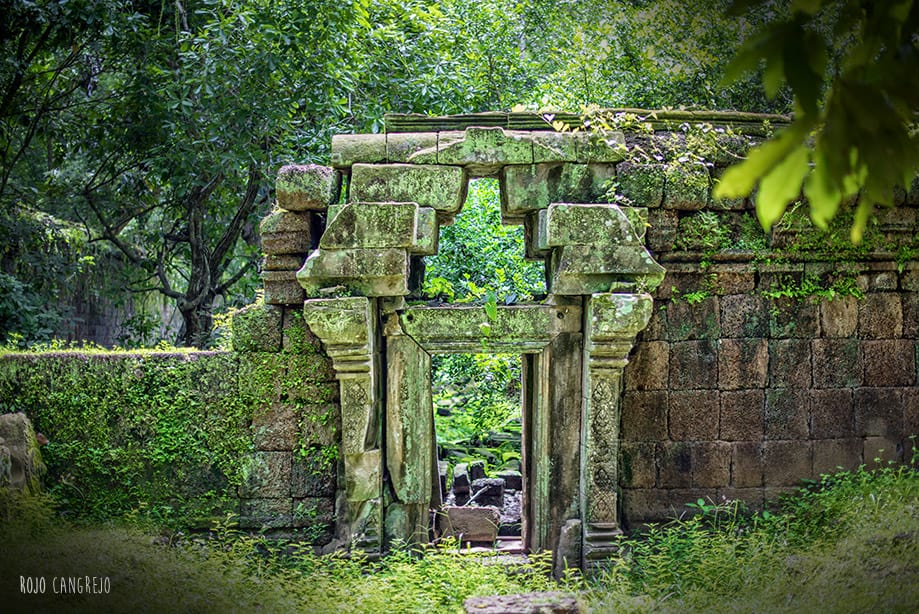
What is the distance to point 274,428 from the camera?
247 inches

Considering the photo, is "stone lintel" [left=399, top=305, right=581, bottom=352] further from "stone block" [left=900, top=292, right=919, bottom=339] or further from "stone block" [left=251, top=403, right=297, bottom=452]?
"stone block" [left=900, top=292, right=919, bottom=339]

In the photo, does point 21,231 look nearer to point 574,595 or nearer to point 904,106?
point 574,595

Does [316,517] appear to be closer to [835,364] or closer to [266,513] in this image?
[266,513]

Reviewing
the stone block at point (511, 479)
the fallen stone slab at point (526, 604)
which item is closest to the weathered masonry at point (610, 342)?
the fallen stone slab at point (526, 604)

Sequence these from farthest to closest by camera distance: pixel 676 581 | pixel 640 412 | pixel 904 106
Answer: pixel 640 412 < pixel 676 581 < pixel 904 106

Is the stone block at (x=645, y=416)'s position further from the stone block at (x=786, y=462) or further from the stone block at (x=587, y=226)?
the stone block at (x=587, y=226)

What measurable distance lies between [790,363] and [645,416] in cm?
120

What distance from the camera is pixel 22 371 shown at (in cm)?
642

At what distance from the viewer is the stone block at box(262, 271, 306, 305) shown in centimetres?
627

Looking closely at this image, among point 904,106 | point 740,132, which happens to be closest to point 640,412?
point 740,132

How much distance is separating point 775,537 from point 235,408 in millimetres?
4069

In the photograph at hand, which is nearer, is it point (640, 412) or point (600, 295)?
point (600, 295)

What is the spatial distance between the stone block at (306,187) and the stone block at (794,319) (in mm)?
3516

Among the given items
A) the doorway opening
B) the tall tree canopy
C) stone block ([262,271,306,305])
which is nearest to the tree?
stone block ([262,271,306,305])
